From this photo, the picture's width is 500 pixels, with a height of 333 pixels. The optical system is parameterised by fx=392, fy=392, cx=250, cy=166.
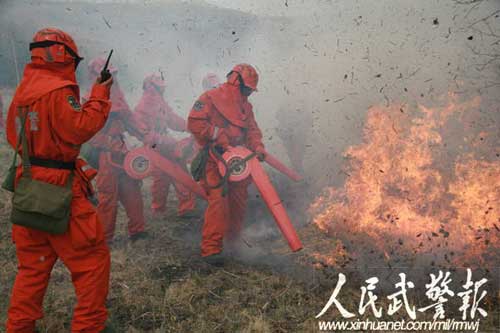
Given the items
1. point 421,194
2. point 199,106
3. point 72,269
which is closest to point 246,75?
point 199,106

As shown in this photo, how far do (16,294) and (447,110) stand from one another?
6.39 meters

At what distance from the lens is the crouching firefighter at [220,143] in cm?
516

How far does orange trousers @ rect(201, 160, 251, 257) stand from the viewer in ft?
16.8

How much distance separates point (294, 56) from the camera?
1256cm

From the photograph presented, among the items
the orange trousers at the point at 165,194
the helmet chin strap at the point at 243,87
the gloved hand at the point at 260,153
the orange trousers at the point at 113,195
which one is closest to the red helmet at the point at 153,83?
the orange trousers at the point at 165,194

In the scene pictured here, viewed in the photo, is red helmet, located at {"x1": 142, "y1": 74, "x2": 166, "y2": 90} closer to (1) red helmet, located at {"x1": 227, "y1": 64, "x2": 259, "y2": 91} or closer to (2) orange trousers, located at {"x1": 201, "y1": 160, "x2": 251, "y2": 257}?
(1) red helmet, located at {"x1": 227, "y1": 64, "x2": 259, "y2": 91}

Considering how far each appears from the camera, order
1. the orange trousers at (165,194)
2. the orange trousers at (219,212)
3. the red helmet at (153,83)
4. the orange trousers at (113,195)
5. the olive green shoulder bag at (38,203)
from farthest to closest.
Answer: the red helmet at (153,83)
the orange trousers at (165,194)
the orange trousers at (113,195)
the orange trousers at (219,212)
the olive green shoulder bag at (38,203)

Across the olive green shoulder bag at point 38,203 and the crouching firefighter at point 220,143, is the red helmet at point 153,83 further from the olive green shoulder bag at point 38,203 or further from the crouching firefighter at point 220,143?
the olive green shoulder bag at point 38,203

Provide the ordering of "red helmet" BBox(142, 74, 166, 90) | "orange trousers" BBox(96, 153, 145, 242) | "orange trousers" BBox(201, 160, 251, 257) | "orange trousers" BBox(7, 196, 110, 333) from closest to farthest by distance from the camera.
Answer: "orange trousers" BBox(7, 196, 110, 333)
"orange trousers" BBox(201, 160, 251, 257)
"orange trousers" BBox(96, 153, 145, 242)
"red helmet" BBox(142, 74, 166, 90)

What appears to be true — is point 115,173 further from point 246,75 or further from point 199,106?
point 246,75

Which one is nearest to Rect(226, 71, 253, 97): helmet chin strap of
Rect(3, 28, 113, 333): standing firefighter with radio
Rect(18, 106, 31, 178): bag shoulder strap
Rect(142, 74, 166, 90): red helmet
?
Rect(3, 28, 113, 333): standing firefighter with radio

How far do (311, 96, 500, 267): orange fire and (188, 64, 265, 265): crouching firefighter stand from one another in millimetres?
1418

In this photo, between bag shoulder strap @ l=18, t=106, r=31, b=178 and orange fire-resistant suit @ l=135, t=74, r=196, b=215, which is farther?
orange fire-resistant suit @ l=135, t=74, r=196, b=215

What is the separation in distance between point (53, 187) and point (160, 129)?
5.39 meters
